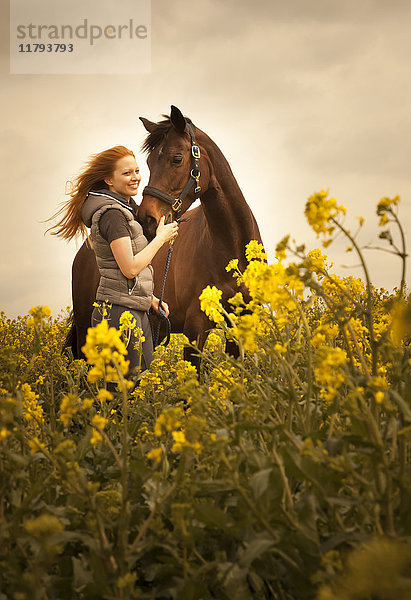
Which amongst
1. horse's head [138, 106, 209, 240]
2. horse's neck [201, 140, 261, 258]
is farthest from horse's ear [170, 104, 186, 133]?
horse's neck [201, 140, 261, 258]

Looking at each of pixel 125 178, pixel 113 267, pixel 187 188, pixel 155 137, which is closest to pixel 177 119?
pixel 155 137

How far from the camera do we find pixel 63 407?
1.46m

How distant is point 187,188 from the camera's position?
4910 mm

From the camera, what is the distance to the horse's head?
4648 millimetres

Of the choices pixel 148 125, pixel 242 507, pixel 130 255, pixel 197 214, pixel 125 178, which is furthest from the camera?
pixel 197 214

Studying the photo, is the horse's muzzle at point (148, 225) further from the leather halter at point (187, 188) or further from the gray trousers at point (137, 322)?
the gray trousers at point (137, 322)

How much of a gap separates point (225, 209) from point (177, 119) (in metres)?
1.01

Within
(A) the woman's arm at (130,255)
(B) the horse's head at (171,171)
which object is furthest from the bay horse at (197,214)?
(A) the woman's arm at (130,255)

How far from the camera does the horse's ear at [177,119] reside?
4.90 meters

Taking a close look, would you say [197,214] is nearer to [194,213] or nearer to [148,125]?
[194,213]

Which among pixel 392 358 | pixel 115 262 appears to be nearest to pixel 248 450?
pixel 392 358

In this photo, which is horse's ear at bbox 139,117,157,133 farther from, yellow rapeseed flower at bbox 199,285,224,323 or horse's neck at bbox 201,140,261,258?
yellow rapeseed flower at bbox 199,285,224,323

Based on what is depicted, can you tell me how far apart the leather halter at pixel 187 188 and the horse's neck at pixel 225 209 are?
0.34 metres

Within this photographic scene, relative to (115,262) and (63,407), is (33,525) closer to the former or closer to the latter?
(63,407)
